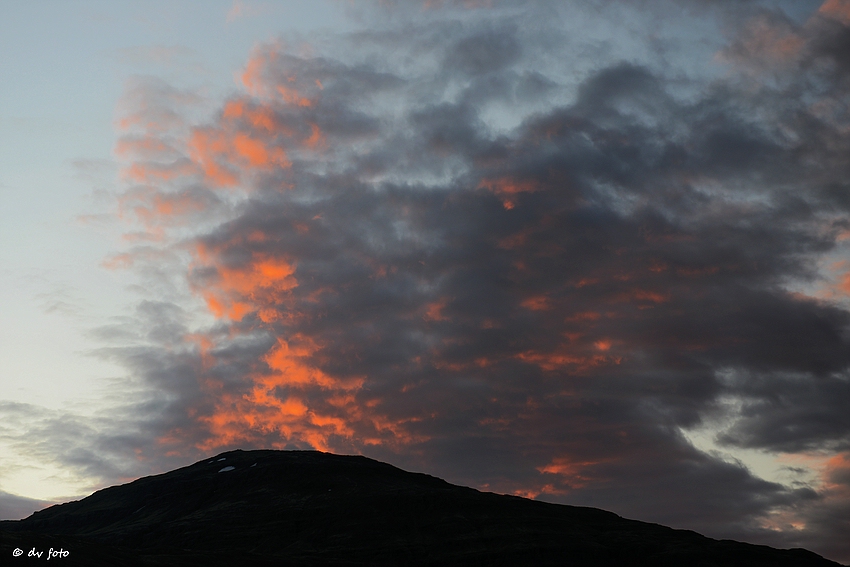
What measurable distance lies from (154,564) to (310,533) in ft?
224

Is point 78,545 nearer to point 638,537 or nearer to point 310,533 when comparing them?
point 310,533

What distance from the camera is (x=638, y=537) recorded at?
18512 centimetres

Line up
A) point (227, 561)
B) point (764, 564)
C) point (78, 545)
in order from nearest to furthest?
point (78, 545) → point (227, 561) → point (764, 564)

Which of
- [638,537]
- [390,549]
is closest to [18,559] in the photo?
[390,549]

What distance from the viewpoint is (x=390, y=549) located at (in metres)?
178

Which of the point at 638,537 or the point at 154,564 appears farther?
the point at 638,537

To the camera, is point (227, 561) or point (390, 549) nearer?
point (227, 561)

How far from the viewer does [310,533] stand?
193m

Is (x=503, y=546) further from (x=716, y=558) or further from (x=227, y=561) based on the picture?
(x=227, y=561)

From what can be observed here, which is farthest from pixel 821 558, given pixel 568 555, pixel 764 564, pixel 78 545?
pixel 78 545

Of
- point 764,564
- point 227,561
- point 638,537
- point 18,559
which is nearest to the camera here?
point 18,559

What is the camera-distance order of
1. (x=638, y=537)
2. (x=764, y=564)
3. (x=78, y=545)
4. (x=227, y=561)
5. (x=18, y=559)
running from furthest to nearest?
(x=638, y=537) < (x=764, y=564) < (x=227, y=561) < (x=78, y=545) < (x=18, y=559)

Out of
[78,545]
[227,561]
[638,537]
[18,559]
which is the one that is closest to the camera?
[18,559]

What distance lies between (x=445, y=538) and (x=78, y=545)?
9419 cm
